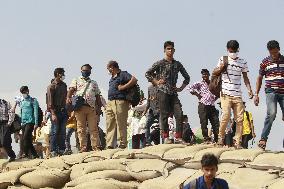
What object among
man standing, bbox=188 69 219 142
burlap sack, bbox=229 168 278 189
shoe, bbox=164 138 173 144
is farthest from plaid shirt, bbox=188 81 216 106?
burlap sack, bbox=229 168 278 189

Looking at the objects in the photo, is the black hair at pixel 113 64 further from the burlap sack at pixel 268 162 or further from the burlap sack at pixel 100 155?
the burlap sack at pixel 268 162

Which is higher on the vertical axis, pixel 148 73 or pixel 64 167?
pixel 148 73

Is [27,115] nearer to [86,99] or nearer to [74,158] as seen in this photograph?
[86,99]

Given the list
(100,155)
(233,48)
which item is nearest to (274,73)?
(233,48)

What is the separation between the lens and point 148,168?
9.74m

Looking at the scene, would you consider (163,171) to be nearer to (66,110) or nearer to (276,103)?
(276,103)

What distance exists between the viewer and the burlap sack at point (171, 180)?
9008mm

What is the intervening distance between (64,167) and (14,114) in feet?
7.48

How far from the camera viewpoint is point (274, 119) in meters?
9.57

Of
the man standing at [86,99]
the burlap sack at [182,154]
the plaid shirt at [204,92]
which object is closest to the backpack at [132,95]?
the man standing at [86,99]

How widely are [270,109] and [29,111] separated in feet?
15.8

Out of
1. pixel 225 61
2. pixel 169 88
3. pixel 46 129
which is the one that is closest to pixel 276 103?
pixel 225 61

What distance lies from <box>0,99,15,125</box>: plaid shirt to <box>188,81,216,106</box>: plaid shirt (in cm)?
334

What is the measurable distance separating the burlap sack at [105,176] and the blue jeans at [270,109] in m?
1.98
